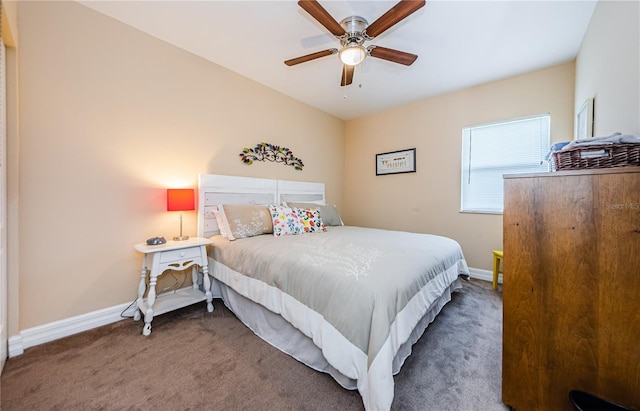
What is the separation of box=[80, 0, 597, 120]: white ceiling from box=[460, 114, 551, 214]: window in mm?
615

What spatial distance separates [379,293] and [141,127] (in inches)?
98.9

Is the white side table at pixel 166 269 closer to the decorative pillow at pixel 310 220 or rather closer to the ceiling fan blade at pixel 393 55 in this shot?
the decorative pillow at pixel 310 220

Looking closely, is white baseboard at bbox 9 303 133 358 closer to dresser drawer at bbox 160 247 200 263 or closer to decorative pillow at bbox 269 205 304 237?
dresser drawer at bbox 160 247 200 263

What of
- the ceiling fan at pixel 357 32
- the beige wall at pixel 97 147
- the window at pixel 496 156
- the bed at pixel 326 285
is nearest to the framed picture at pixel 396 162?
the window at pixel 496 156

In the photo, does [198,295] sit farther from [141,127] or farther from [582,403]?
[582,403]

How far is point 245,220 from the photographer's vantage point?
98.3 inches

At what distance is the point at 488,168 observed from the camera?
3.08 metres

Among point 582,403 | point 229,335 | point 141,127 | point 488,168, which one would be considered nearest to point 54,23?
point 141,127

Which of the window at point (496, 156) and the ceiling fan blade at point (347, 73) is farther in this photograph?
the window at point (496, 156)

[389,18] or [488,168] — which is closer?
[389,18]

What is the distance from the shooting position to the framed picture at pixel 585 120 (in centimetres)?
190

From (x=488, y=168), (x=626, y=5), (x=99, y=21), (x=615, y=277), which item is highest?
(x=99, y=21)

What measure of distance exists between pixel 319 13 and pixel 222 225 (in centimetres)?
203

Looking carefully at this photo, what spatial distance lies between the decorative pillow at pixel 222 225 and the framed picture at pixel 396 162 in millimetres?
2628
